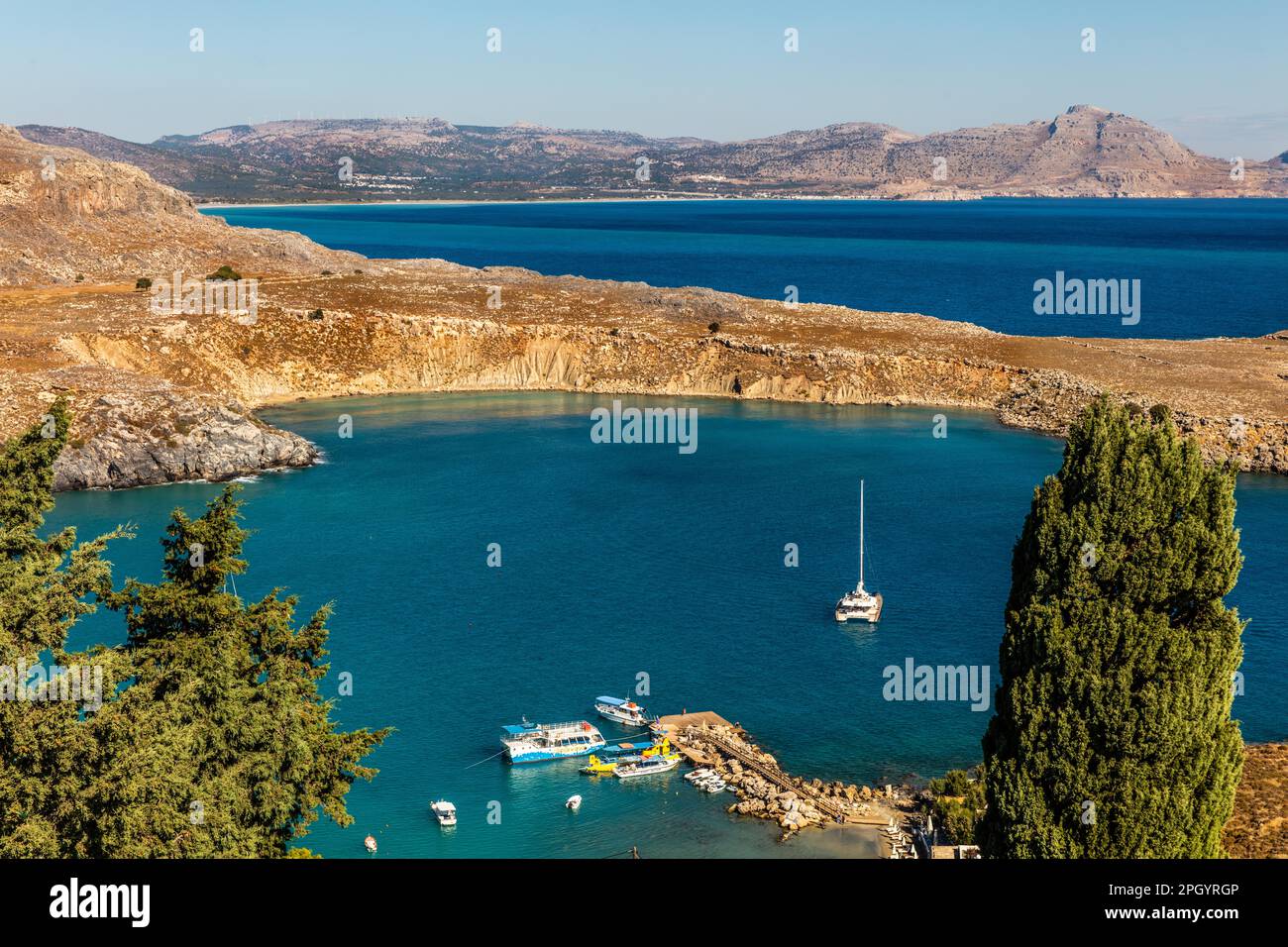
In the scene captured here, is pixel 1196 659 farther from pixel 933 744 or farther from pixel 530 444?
pixel 530 444

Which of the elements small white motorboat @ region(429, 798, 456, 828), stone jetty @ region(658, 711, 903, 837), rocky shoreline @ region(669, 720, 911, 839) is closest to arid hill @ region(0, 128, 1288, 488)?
stone jetty @ region(658, 711, 903, 837)

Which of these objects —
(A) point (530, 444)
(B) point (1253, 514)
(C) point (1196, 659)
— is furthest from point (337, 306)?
(C) point (1196, 659)

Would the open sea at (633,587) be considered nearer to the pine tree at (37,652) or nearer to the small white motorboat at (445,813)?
Result: the small white motorboat at (445,813)

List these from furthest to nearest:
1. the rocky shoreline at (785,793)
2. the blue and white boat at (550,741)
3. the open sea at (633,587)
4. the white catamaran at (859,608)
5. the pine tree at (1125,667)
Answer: the white catamaran at (859,608)
the blue and white boat at (550,741)
the open sea at (633,587)
the rocky shoreline at (785,793)
the pine tree at (1125,667)

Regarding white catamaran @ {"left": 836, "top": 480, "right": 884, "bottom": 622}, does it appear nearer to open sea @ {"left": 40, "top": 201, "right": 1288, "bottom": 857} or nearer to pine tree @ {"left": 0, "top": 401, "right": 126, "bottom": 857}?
open sea @ {"left": 40, "top": 201, "right": 1288, "bottom": 857}

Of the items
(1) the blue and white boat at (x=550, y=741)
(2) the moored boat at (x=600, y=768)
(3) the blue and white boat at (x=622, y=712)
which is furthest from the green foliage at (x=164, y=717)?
(3) the blue and white boat at (x=622, y=712)

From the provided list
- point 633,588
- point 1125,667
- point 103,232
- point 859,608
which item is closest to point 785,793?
point 1125,667

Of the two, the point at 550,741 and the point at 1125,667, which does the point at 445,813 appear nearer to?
the point at 550,741

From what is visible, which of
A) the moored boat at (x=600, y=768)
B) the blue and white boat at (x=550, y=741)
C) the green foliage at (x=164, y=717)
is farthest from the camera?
the blue and white boat at (x=550, y=741)
